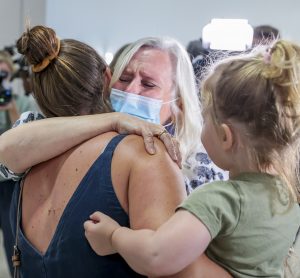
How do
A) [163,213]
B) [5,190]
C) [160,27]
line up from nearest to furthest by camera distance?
[163,213] → [5,190] → [160,27]

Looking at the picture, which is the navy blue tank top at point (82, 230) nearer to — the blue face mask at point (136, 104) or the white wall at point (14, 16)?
the blue face mask at point (136, 104)

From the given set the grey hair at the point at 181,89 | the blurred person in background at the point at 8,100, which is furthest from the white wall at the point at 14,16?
the grey hair at the point at 181,89

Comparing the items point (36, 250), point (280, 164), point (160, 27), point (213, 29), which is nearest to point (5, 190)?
point (36, 250)

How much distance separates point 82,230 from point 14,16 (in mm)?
3727

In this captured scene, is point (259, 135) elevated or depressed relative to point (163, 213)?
elevated

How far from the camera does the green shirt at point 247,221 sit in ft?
2.42

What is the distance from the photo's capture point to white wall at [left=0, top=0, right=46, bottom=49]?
410cm

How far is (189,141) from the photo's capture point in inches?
58.0

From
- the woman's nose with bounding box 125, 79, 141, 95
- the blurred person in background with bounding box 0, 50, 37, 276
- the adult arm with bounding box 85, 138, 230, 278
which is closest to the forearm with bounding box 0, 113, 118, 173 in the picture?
the adult arm with bounding box 85, 138, 230, 278

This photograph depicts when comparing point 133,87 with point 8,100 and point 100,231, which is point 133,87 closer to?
point 100,231

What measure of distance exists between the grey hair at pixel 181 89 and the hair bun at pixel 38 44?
479 millimetres

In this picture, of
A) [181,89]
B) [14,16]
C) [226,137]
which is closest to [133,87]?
[181,89]

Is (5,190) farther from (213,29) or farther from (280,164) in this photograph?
(280,164)

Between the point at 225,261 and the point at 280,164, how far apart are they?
21 cm
